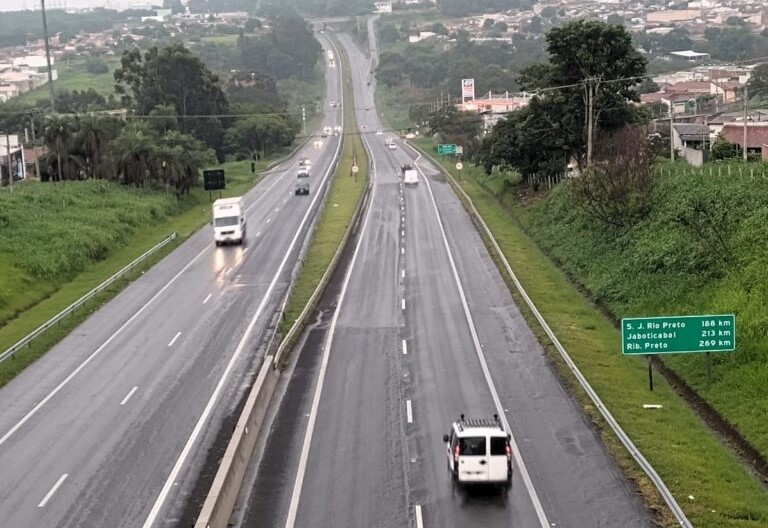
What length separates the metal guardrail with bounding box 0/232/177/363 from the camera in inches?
1581

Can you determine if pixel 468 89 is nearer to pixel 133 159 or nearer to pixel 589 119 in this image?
pixel 133 159

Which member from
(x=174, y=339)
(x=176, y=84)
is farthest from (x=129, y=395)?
(x=176, y=84)

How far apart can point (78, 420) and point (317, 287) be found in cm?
1898

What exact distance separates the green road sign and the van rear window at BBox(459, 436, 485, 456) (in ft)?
30.6

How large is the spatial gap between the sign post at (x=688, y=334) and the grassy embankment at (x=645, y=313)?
4.99 ft

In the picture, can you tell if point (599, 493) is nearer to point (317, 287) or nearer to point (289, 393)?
point (289, 393)

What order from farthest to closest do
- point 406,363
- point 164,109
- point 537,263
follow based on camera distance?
point 164,109, point 537,263, point 406,363

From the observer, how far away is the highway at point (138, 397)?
84.0 ft

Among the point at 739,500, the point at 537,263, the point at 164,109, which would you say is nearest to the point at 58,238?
the point at 537,263

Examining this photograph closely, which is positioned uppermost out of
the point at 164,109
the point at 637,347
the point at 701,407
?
the point at 164,109

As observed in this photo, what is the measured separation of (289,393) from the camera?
3400 cm

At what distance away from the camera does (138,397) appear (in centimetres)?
3416

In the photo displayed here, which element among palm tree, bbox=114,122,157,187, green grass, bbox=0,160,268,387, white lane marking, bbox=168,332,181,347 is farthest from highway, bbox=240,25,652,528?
palm tree, bbox=114,122,157,187

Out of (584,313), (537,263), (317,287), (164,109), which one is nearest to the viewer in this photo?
(584,313)
